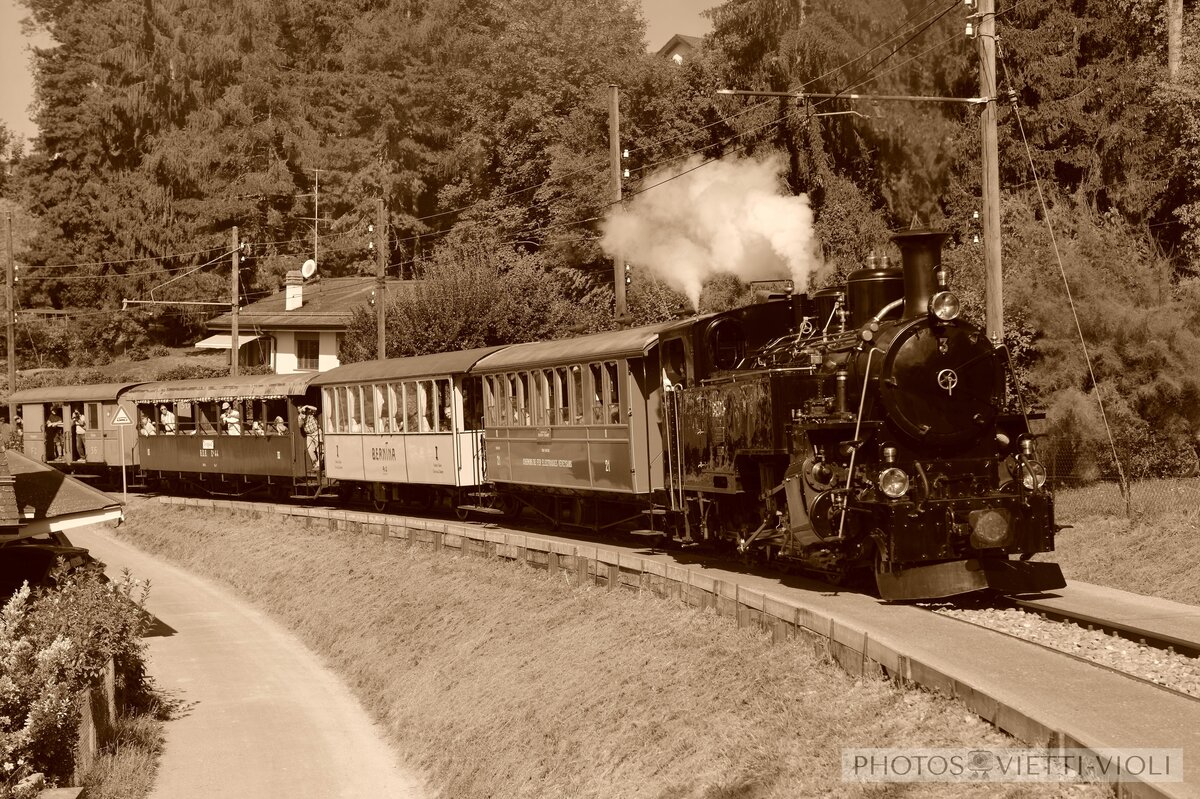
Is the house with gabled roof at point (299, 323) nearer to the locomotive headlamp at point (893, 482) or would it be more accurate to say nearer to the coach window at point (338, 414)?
the coach window at point (338, 414)

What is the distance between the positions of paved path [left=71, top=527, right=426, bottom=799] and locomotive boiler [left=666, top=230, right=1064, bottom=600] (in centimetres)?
519

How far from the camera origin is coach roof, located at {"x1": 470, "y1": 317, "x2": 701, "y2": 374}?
16656mm

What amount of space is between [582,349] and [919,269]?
701cm

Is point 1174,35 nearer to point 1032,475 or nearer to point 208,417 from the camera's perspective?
point 1032,475

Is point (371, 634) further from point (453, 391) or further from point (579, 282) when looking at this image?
point (579, 282)

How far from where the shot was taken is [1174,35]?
27094 millimetres

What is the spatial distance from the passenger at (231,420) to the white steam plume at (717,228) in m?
10.7

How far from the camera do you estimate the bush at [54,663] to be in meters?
11.9

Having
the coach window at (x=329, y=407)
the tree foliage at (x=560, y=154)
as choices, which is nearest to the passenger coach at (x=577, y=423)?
the tree foliage at (x=560, y=154)

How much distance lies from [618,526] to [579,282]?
78.4 feet

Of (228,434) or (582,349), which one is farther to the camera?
(228,434)

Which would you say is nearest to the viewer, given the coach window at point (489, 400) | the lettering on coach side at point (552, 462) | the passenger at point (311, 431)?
the lettering on coach side at point (552, 462)

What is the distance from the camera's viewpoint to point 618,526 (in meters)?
19.9

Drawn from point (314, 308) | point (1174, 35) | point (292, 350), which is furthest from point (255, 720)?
point (314, 308)
